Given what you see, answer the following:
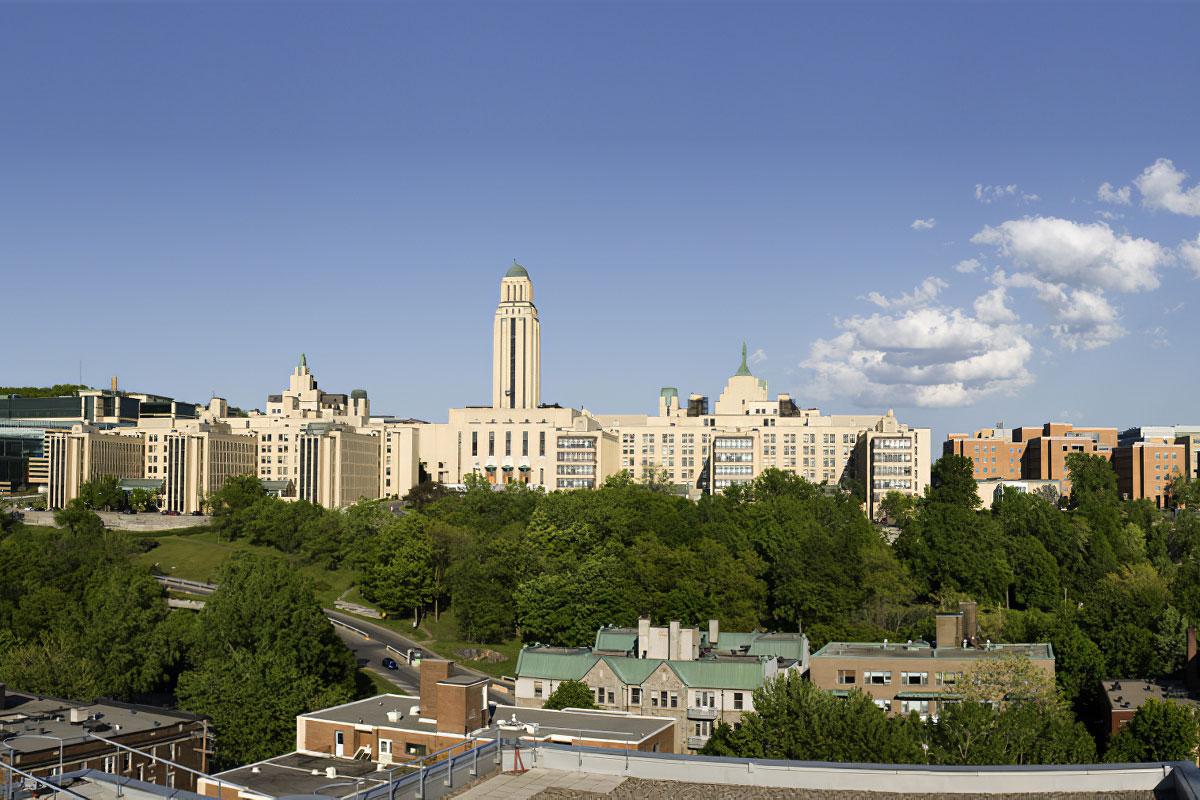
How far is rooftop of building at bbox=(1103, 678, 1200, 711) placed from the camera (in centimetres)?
7303

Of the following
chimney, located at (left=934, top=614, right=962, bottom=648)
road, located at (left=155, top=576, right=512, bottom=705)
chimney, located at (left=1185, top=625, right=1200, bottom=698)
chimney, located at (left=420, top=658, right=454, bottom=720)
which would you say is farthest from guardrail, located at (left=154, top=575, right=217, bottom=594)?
chimney, located at (left=1185, top=625, right=1200, bottom=698)

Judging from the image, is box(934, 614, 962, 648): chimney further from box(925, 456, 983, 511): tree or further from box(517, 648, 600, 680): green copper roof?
box(925, 456, 983, 511): tree

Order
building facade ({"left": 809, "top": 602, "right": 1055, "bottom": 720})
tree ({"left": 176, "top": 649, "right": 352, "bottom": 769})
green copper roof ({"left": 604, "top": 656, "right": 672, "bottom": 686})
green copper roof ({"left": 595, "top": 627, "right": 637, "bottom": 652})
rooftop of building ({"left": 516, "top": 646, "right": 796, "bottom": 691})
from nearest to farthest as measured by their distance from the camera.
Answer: tree ({"left": 176, "top": 649, "right": 352, "bottom": 769})
building facade ({"left": 809, "top": 602, "right": 1055, "bottom": 720})
rooftop of building ({"left": 516, "top": 646, "right": 796, "bottom": 691})
green copper roof ({"left": 604, "top": 656, "right": 672, "bottom": 686})
green copper roof ({"left": 595, "top": 627, "right": 637, "bottom": 652})

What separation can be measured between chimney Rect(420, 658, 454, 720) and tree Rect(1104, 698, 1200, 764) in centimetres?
3301

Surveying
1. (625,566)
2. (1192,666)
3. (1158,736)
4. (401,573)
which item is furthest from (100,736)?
(401,573)

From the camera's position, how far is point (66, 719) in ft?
194

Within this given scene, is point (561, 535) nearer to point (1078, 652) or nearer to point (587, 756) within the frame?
point (1078, 652)

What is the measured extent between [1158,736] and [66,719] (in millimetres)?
54134

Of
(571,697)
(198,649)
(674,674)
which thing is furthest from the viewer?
(198,649)

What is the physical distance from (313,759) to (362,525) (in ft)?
313

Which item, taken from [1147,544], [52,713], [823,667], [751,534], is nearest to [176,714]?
[52,713]

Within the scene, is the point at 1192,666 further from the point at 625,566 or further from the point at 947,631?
the point at 625,566

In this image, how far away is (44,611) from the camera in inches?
4154

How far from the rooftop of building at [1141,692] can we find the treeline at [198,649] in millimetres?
47749
